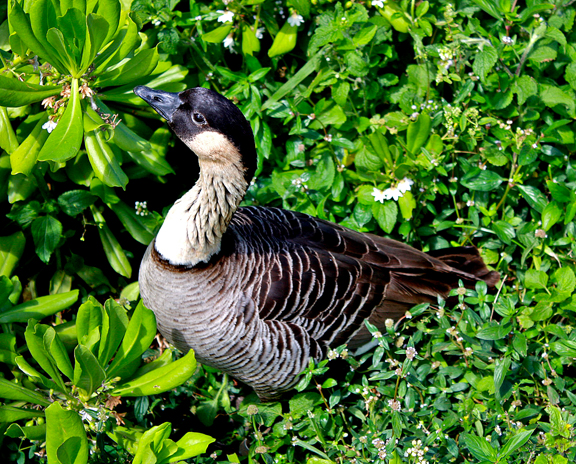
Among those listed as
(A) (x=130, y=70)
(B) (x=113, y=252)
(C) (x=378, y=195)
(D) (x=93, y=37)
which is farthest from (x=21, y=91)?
(C) (x=378, y=195)

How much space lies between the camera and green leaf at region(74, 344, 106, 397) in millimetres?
2386

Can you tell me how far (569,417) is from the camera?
288 centimetres

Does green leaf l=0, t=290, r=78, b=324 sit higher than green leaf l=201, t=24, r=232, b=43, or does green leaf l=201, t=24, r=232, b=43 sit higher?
green leaf l=201, t=24, r=232, b=43

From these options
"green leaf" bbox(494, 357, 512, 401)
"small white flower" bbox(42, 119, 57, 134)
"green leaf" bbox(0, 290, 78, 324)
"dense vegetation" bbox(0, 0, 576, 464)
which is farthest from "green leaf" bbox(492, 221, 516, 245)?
"small white flower" bbox(42, 119, 57, 134)

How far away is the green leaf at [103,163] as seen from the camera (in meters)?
2.93

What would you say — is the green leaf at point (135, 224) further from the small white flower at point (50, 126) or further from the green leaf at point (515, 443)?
the green leaf at point (515, 443)

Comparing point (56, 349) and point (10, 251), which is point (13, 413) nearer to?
point (56, 349)

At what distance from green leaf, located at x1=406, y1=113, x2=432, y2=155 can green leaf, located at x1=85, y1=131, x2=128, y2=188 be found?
1.72 meters

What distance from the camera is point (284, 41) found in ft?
12.6

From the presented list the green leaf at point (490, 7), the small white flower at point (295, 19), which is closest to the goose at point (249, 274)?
the small white flower at point (295, 19)

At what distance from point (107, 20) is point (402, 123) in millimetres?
1896

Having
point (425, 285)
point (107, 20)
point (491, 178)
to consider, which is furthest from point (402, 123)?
point (107, 20)

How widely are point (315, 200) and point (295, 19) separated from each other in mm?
1176

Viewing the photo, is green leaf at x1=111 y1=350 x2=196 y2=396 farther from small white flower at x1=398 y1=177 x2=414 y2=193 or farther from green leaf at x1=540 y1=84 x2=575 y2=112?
green leaf at x1=540 y1=84 x2=575 y2=112
